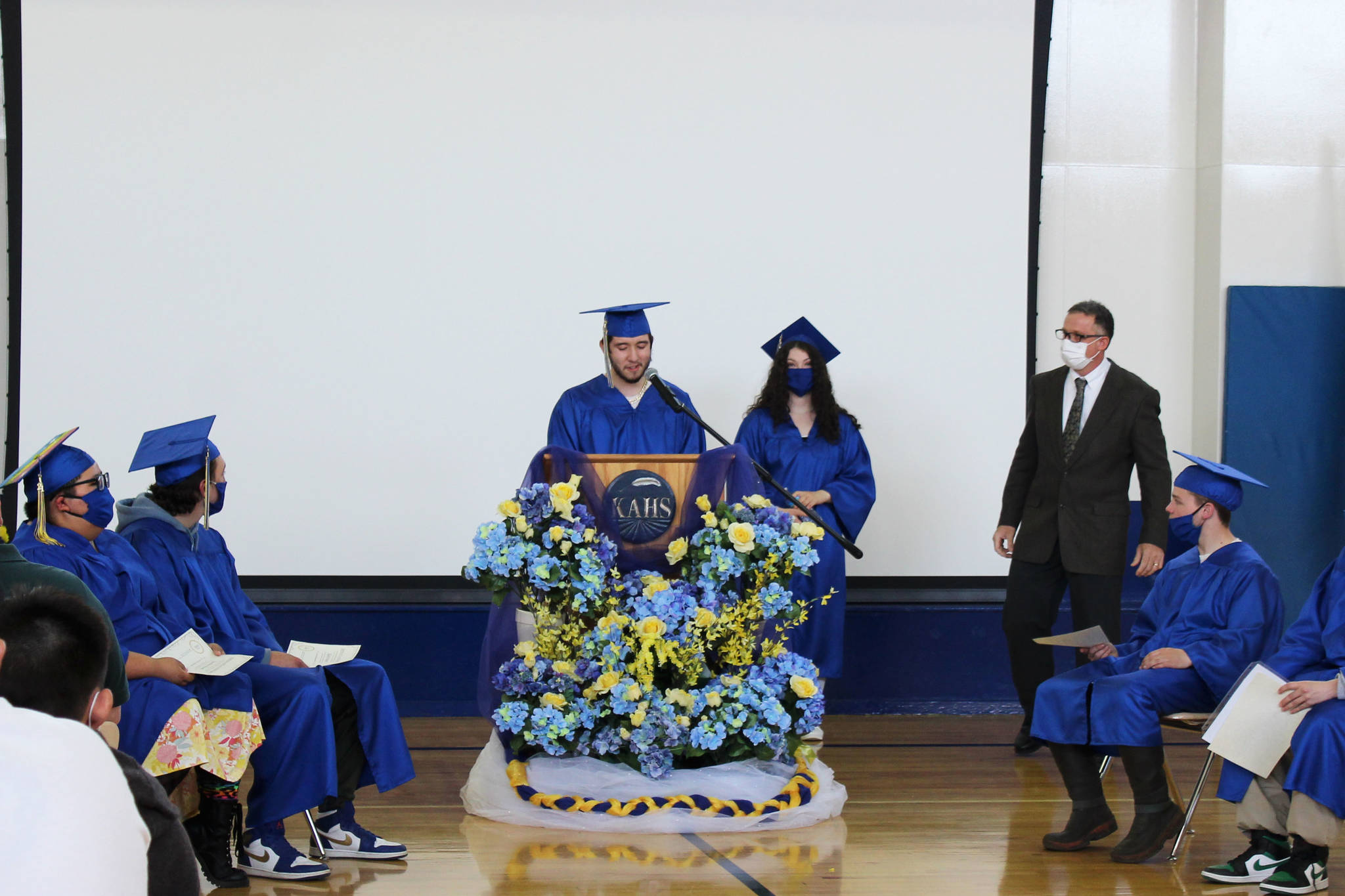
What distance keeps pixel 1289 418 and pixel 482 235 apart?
3510 mm

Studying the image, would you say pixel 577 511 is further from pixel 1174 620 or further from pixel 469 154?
pixel 469 154

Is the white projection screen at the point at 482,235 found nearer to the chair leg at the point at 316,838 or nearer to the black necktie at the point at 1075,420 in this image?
the black necktie at the point at 1075,420

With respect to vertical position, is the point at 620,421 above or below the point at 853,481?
above

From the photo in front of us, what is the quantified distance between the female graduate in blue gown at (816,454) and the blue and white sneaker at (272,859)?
2.36 metres

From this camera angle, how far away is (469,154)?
19.1 ft

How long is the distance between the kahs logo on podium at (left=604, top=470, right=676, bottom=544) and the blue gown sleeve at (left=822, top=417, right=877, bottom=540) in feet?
4.46

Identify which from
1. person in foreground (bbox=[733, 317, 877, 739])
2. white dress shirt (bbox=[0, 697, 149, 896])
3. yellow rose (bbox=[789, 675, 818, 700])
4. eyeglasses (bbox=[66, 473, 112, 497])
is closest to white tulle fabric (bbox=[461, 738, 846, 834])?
yellow rose (bbox=[789, 675, 818, 700])

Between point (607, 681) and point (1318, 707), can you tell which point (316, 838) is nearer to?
point (607, 681)

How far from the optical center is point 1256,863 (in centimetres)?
339

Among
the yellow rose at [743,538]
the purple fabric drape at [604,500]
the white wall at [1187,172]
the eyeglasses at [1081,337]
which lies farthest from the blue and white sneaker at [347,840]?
A: the white wall at [1187,172]

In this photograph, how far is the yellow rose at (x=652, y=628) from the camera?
3.96m

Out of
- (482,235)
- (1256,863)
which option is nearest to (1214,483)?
(1256,863)

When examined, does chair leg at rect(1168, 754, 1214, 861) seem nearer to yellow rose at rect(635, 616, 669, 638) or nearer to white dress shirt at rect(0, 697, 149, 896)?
yellow rose at rect(635, 616, 669, 638)

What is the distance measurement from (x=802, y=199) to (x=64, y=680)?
4713 mm
